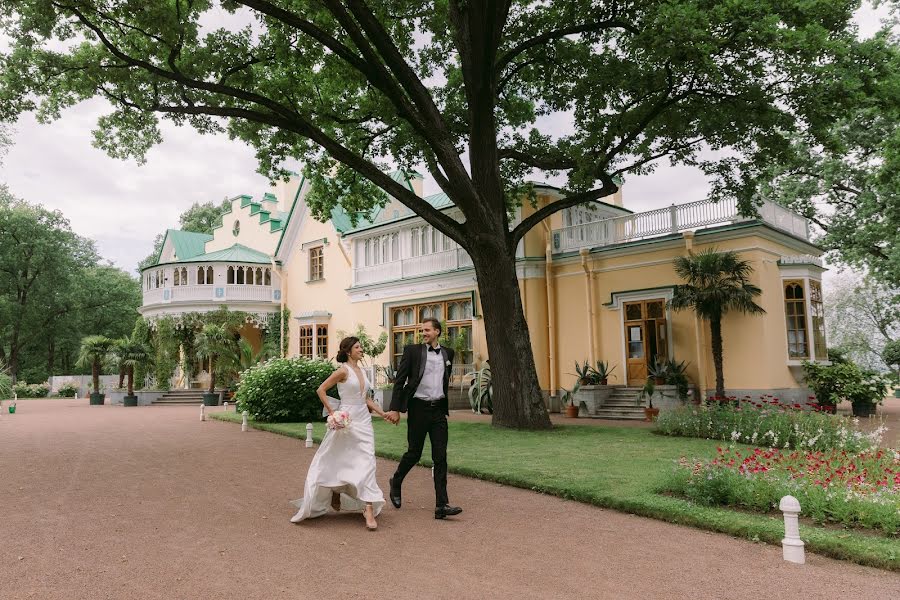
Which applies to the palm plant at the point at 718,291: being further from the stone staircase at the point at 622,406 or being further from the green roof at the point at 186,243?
the green roof at the point at 186,243

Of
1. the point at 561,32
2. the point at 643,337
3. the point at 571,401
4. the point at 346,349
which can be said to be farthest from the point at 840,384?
the point at 346,349

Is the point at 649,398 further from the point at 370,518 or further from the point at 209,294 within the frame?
the point at 209,294

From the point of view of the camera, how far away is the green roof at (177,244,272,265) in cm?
2877

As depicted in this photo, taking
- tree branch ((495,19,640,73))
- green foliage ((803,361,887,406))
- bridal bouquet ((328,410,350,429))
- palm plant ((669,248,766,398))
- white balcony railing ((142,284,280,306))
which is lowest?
green foliage ((803,361,887,406))

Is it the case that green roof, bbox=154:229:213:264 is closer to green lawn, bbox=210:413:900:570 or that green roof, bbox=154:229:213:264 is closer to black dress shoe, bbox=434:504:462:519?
green lawn, bbox=210:413:900:570

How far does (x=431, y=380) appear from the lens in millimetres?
5922

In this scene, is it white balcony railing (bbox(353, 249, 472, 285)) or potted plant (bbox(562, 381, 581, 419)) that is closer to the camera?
potted plant (bbox(562, 381, 581, 419))

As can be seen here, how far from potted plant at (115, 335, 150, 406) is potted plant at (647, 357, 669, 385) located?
2077 centimetres

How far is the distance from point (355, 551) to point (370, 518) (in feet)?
2.21

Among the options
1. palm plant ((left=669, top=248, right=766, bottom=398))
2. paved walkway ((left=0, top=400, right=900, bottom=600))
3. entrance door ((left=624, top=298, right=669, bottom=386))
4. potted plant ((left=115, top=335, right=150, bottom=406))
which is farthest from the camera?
potted plant ((left=115, top=335, right=150, bottom=406))

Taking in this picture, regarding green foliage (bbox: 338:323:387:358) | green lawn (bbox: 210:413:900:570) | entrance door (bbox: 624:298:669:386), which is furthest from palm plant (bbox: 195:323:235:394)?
entrance door (bbox: 624:298:669:386)

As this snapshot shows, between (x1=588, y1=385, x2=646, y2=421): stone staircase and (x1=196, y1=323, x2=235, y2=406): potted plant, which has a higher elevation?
(x1=196, y1=323, x2=235, y2=406): potted plant

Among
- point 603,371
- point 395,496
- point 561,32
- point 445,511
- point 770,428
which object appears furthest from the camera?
point 603,371

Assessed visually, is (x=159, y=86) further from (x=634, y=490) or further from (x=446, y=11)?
(x=634, y=490)
